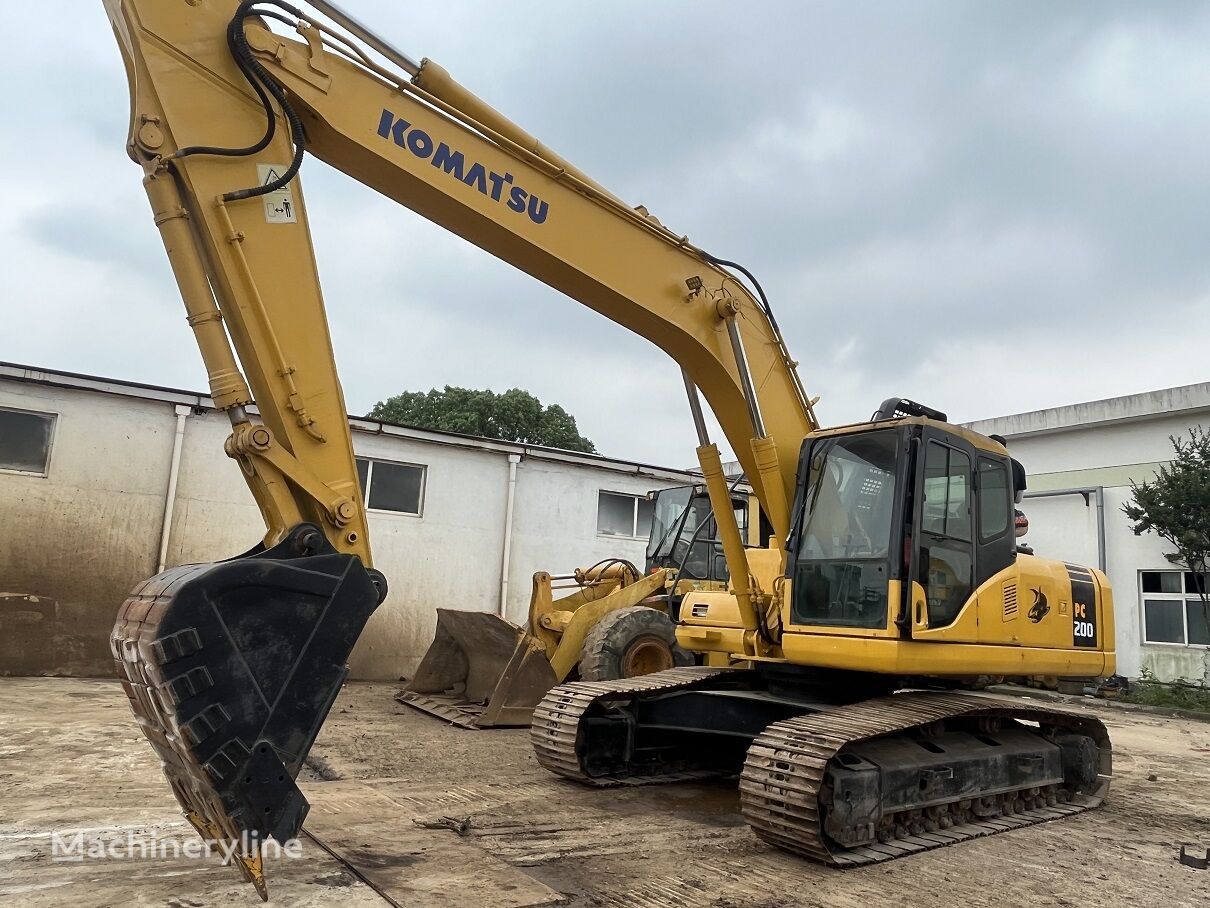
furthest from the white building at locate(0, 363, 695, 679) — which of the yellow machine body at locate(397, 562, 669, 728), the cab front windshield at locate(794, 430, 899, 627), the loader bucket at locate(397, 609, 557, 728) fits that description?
the cab front windshield at locate(794, 430, 899, 627)

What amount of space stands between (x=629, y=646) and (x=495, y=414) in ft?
102

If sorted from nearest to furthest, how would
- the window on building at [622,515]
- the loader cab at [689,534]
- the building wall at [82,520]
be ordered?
the loader cab at [689,534] → the building wall at [82,520] → the window on building at [622,515]

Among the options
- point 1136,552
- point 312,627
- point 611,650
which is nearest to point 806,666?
point 611,650

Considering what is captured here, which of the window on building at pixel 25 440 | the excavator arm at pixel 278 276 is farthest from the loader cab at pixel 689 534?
the window on building at pixel 25 440

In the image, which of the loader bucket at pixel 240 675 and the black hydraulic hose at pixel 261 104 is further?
the black hydraulic hose at pixel 261 104

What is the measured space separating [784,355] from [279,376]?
360 centimetres

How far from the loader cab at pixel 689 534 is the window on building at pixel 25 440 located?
798cm

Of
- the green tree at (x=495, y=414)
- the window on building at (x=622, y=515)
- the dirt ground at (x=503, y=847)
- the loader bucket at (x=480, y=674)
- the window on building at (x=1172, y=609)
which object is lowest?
the dirt ground at (x=503, y=847)

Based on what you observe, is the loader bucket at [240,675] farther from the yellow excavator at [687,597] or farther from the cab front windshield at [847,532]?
the cab front windshield at [847,532]

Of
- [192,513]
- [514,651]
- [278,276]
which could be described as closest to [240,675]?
[278,276]

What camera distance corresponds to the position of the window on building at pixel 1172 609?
1582cm

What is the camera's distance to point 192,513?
1281 centimetres

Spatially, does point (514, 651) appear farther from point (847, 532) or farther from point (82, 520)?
point (82, 520)

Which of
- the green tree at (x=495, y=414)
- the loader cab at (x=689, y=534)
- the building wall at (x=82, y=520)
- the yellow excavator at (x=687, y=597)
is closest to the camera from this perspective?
the yellow excavator at (x=687, y=597)
